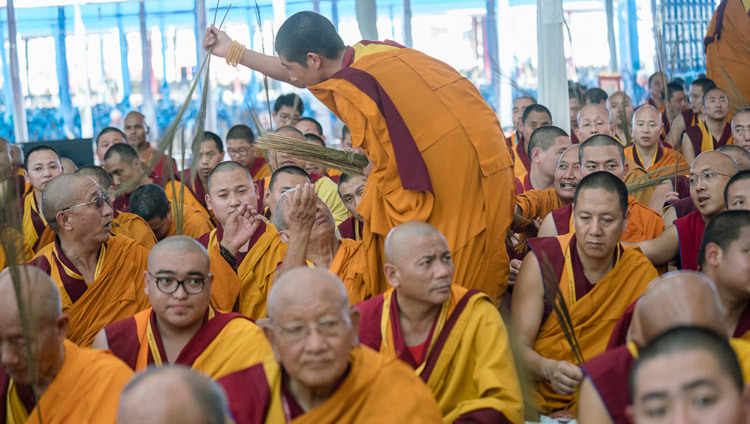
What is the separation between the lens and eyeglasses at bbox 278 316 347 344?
2504 mm

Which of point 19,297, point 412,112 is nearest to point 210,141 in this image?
point 412,112

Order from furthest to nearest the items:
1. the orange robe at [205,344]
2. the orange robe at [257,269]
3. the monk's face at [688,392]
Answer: the orange robe at [257,269], the orange robe at [205,344], the monk's face at [688,392]

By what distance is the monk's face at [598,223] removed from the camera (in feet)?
12.9

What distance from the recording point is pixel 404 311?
132 inches

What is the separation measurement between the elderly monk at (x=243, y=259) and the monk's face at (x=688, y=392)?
2.84 metres

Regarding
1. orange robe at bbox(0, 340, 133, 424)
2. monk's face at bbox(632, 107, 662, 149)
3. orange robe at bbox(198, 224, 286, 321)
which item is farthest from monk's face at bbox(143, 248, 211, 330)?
monk's face at bbox(632, 107, 662, 149)

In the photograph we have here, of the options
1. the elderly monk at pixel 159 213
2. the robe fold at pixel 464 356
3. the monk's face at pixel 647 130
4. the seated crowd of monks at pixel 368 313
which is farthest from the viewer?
the monk's face at pixel 647 130

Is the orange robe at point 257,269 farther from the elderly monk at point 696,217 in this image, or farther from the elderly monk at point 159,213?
the elderly monk at point 696,217

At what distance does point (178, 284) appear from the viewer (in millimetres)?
3334

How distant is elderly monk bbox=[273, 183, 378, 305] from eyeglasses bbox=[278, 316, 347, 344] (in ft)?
5.30

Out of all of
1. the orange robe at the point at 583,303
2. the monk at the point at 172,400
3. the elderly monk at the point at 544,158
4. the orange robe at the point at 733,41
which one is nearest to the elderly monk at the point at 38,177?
the elderly monk at the point at 544,158

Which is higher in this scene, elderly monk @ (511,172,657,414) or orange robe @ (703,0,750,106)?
orange robe @ (703,0,750,106)

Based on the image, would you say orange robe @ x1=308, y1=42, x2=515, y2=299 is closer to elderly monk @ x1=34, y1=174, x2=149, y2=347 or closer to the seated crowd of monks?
the seated crowd of monks

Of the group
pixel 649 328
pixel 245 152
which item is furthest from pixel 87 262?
pixel 245 152
